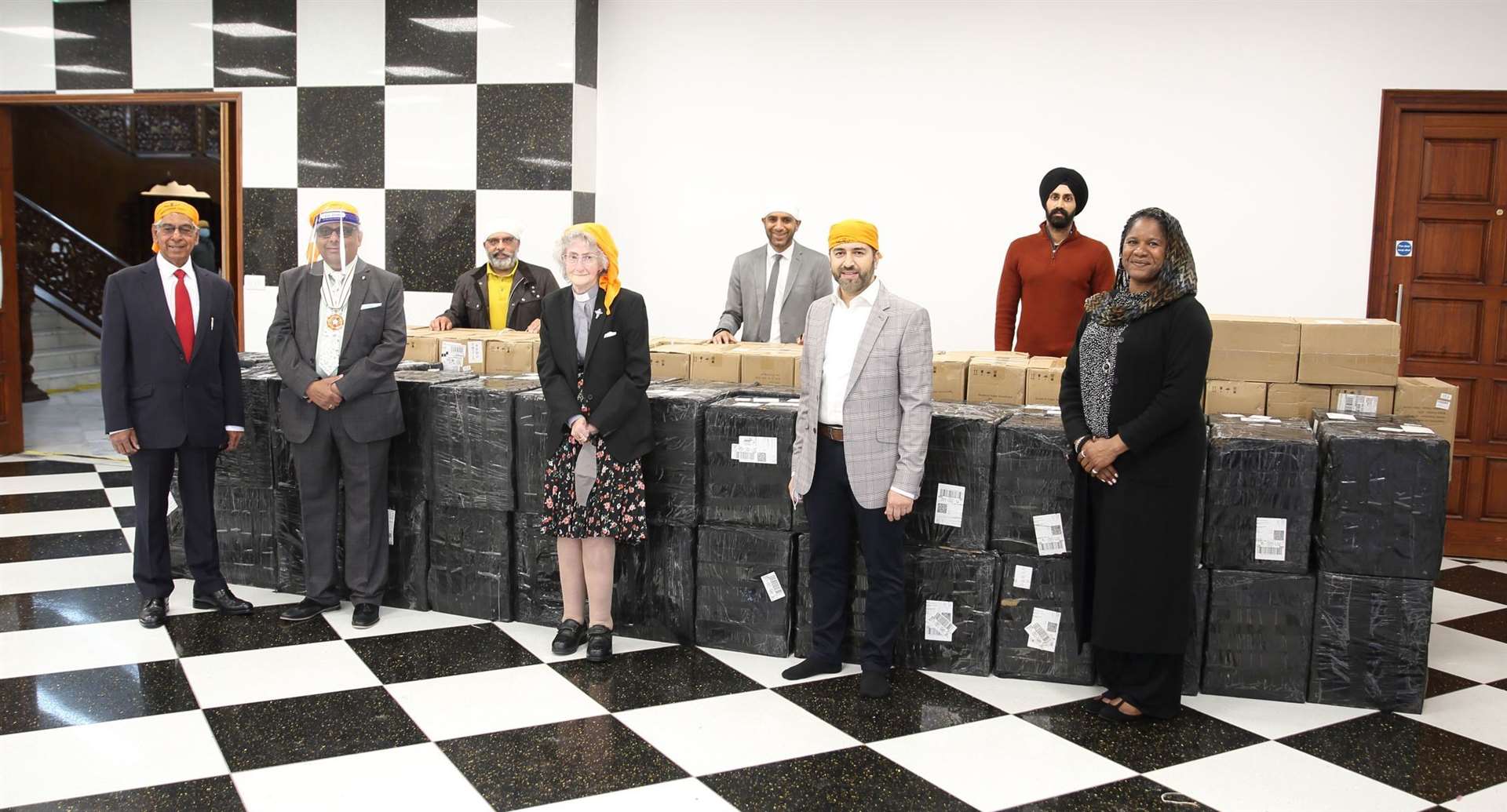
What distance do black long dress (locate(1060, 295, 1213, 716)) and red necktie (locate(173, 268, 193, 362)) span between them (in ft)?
9.71

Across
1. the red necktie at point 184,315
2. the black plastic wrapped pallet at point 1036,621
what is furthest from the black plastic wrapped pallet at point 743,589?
the red necktie at point 184,315

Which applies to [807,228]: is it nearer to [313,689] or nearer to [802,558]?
[802,558]

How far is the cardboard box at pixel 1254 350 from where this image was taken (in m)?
3.92

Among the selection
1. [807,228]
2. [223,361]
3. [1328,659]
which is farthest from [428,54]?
[1328,659]

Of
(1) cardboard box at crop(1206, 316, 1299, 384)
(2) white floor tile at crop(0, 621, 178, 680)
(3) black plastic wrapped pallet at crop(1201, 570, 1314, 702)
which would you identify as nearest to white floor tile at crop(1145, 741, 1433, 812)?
(3) black plastic wrapped pallet at crop(1201, 570, 1314, 702)

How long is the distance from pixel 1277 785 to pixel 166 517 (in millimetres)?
3643

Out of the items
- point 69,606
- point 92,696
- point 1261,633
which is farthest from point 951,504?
point 69,606

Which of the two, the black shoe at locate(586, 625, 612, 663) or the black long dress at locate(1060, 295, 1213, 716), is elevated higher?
the black long dress at locate(1060, 295, 1213, 716)

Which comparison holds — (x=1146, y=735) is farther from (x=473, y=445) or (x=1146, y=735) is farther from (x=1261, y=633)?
(x=473, y=445)

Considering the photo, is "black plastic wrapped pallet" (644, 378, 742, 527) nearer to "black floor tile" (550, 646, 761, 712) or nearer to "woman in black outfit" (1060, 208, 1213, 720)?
"black floor tile" (550, 646, 761, 712)

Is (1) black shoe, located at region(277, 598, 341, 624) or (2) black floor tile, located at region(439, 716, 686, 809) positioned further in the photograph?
(1) black shoe, located at region(277, 598, 341, 624)

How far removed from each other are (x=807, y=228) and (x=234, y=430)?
291cm

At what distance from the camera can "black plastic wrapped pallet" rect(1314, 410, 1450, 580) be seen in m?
3.42

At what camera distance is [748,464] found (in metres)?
3.86
